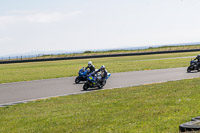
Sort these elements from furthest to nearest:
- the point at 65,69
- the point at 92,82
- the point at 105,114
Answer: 1. the point at 65,69
2. the point at 92,82
3. the point at 105,114

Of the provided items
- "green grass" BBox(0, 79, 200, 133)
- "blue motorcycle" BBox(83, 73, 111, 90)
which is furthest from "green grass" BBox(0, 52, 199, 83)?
"green grass" BBox(0, 79, 200, 133)

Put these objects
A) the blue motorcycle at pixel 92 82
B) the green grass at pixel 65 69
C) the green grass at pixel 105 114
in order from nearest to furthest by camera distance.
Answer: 1. the green grass at pixel 105 114
2. the blue motorcycle at pixel 92 82
3. the green grass at pixel 65 69

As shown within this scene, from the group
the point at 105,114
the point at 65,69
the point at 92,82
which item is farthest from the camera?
the point at 65,69

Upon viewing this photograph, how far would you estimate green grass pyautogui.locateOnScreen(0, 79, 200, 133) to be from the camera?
708 cm

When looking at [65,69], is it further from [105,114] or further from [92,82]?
[105,114]

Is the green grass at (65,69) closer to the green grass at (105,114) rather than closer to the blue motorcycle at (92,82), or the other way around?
the blue motorcycle at (92,82)

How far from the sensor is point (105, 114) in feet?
28.3

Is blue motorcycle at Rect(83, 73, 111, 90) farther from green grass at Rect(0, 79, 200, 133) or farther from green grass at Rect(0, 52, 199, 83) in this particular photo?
green grass at Rect(0, 52, 199, 83)

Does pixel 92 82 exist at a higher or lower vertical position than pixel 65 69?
higher

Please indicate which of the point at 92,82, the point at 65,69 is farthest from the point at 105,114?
the point at 65,69

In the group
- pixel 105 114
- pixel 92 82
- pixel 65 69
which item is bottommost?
pixel 65 69

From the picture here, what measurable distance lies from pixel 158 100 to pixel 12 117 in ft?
15.9

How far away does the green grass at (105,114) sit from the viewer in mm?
7082

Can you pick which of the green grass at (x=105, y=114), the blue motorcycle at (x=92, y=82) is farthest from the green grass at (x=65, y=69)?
the green grass at (x=105, y=114)
